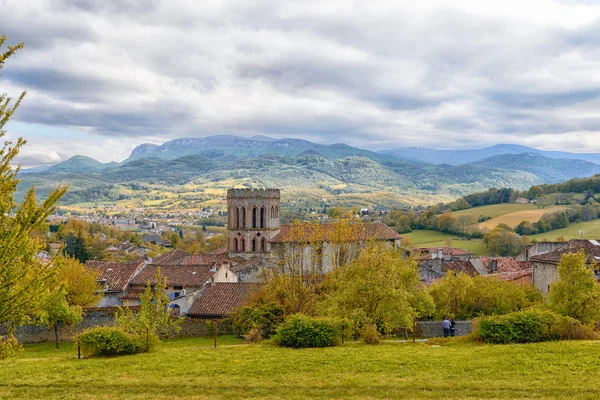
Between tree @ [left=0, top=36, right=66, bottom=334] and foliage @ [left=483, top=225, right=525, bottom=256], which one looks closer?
tree @ [left=0, top=36, right=66, bottom=334]

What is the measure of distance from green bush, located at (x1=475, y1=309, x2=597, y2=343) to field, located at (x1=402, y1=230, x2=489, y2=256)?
8434 centimetres

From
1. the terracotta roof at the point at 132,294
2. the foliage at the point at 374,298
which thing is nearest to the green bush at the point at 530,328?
the foliage at the point at 374,298

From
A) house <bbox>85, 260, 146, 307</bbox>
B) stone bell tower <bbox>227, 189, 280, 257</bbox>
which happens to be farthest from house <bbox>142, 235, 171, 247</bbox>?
house <bbox>85, 260, 146, 307</bbox>

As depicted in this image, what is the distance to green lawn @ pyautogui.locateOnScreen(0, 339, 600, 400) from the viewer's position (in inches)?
602

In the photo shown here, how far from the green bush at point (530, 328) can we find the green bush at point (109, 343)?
14952mm

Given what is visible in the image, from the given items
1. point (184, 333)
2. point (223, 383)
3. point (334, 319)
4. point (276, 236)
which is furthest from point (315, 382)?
point (276, 236)

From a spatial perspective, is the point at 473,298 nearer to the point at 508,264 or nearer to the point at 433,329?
the point at 433,329

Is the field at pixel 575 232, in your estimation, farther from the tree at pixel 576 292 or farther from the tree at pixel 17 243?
the tree at pixel 17 243

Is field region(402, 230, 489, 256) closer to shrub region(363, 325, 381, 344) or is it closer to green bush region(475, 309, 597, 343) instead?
green bush region(475, 309, 597, 343)

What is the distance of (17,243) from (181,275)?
44.4 m

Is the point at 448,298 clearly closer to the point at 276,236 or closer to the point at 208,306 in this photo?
the point at 208,306

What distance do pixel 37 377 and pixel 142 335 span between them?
4873 mm

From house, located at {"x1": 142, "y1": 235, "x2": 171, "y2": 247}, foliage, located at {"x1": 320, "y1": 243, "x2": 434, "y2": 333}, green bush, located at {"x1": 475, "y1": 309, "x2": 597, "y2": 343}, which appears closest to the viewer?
green bush, located at {"x1": 475, "y1": 309, "x2": 597, "y2": 343}

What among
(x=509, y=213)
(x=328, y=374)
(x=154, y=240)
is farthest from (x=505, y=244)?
(x=154, y=240)
